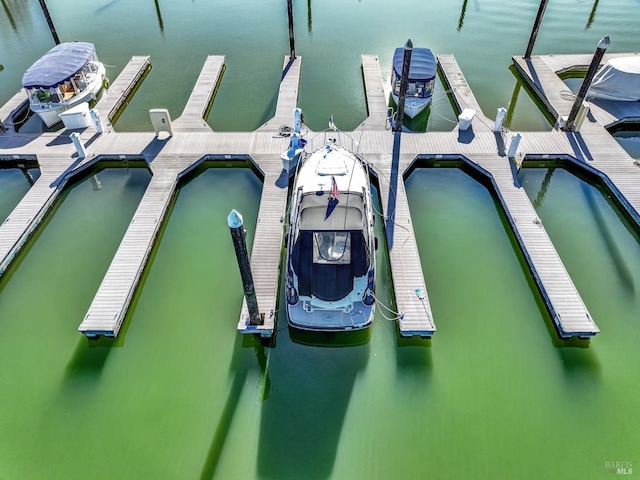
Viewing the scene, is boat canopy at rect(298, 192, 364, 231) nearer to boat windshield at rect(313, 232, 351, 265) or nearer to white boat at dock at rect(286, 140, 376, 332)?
white boat at dock at rect(286, 140, 376, 332)

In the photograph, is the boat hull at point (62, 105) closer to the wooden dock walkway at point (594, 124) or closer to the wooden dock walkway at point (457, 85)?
the wooden dock walkway at point (457, 85)

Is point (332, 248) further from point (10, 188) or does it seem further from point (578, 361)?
point (10, 188)

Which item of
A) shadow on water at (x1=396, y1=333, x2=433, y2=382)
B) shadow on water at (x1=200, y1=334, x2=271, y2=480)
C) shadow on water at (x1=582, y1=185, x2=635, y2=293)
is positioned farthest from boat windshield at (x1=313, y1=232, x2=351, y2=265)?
shadow on water at (x1=582, y1=185, x2=635, y2=293)

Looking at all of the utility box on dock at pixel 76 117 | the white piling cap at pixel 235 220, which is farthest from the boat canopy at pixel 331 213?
the utility box on dock at pixel 76 117

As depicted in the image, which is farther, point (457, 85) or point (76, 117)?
point (457, 85)

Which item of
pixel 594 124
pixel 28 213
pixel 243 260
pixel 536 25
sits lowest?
pixel 28 213

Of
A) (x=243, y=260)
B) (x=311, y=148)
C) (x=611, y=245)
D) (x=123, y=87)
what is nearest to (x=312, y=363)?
(x=243, y=260)

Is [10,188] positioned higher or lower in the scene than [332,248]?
lower
